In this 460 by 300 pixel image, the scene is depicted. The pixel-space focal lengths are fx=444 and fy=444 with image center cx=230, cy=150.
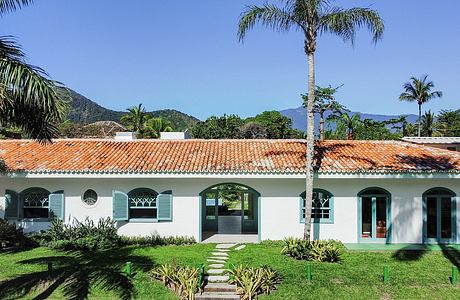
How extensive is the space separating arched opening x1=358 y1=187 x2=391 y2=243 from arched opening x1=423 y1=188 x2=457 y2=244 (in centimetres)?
151

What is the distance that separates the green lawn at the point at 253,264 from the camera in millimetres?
12156

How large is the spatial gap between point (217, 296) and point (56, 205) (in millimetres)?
9312

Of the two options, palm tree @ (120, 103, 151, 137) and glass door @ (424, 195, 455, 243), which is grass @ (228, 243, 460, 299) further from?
palm tree @ (120, 103, 151, 137)

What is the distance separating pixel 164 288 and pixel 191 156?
7815 mm

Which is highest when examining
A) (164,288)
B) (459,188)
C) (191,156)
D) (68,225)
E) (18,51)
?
(18,51)

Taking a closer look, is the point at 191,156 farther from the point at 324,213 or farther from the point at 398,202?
the point at 398,202

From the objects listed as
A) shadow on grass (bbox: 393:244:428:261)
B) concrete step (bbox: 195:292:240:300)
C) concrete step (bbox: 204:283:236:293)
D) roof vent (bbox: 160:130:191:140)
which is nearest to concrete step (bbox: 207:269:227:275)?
concrete step (bbox: 204:283:236:293)

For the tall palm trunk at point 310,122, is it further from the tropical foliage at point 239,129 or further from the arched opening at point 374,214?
the tropical foliage at point 239,129

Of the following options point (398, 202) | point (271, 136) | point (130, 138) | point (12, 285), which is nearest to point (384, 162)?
point (398, 202)

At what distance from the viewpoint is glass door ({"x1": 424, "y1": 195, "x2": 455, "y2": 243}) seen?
17922 mm

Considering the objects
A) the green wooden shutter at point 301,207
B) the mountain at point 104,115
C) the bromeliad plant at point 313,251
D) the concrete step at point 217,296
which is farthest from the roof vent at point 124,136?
the mountain at point 104,115

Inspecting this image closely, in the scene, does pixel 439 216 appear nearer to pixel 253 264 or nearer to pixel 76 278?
pixel 253 264

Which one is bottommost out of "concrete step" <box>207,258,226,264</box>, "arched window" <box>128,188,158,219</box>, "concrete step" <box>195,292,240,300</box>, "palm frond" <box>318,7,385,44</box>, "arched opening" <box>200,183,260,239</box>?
"concrete step" <box>195,292,240,300</box>

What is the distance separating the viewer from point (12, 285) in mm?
12391
